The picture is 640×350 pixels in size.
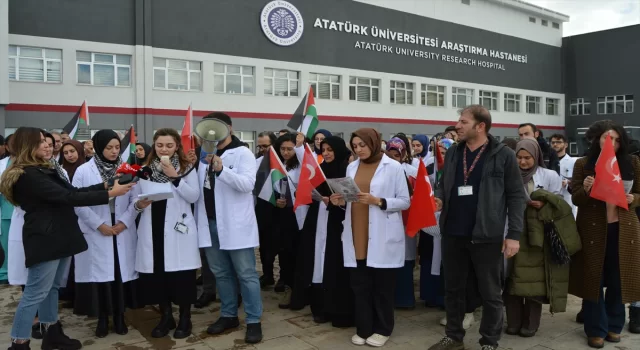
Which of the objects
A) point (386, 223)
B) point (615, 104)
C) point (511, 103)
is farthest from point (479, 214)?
point (615, 104)

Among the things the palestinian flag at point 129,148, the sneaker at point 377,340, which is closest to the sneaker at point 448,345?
the sneaker at point 377,340

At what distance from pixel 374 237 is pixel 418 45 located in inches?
1017

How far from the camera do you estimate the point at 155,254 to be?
4.24 metres

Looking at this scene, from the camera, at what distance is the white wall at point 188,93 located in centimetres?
1808

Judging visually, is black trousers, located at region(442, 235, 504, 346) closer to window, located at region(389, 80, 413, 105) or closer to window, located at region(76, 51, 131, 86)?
window, located at region(76, 51, 131, 86)

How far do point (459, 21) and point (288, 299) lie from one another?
2850 centimetres

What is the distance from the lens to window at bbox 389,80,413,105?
27.1 m

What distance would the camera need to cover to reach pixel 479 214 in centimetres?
353

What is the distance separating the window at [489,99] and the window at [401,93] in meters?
6.03

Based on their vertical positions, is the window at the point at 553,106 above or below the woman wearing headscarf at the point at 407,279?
above

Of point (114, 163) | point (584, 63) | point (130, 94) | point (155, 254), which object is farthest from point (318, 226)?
point (584, 63)

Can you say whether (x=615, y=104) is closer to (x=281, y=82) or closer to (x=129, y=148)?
(x=281, y=82)

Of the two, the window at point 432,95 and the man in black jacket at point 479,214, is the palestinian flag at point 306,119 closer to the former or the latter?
the man in black jacket at point 479,214

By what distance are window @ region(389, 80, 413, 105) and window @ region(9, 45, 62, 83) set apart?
15956 mm
